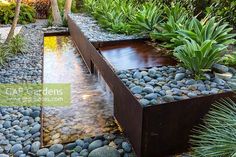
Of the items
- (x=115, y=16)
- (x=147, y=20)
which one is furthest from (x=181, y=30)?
(x=115, y=16)

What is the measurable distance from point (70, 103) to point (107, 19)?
258 centimetres

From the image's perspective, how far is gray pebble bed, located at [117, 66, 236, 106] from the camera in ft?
8.46

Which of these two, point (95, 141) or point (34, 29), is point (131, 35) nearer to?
point (95, 141)

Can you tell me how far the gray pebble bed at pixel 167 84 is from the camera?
2580 mm

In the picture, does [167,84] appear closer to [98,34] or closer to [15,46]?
[98,34]

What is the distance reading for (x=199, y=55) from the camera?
9.62 feet

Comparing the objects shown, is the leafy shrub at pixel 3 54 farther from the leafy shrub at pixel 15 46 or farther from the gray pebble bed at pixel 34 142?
the gray pebble bed at pixel 34 142

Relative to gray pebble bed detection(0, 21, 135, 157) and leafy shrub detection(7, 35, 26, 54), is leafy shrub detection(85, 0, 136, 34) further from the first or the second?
gray pebble bed detection(0, 21, 135, 157)

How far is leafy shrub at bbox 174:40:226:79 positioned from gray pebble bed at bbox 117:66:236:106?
0.31ft

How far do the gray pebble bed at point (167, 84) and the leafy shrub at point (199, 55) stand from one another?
0.31 ft

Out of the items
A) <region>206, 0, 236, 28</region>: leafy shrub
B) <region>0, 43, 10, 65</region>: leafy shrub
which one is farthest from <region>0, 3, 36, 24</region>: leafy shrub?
<region>206, 0, 236, 28</region>: leafy shrub

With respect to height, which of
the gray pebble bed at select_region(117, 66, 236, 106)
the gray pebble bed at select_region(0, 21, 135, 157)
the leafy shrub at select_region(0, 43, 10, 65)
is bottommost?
the gray pebble bed at select_region(0, 21, 135, 157)

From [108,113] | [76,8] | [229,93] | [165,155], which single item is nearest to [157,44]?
[108,113]

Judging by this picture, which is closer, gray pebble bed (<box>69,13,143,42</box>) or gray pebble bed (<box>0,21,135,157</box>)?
gray pebble bed (<box>0,21,135,157</box>)
